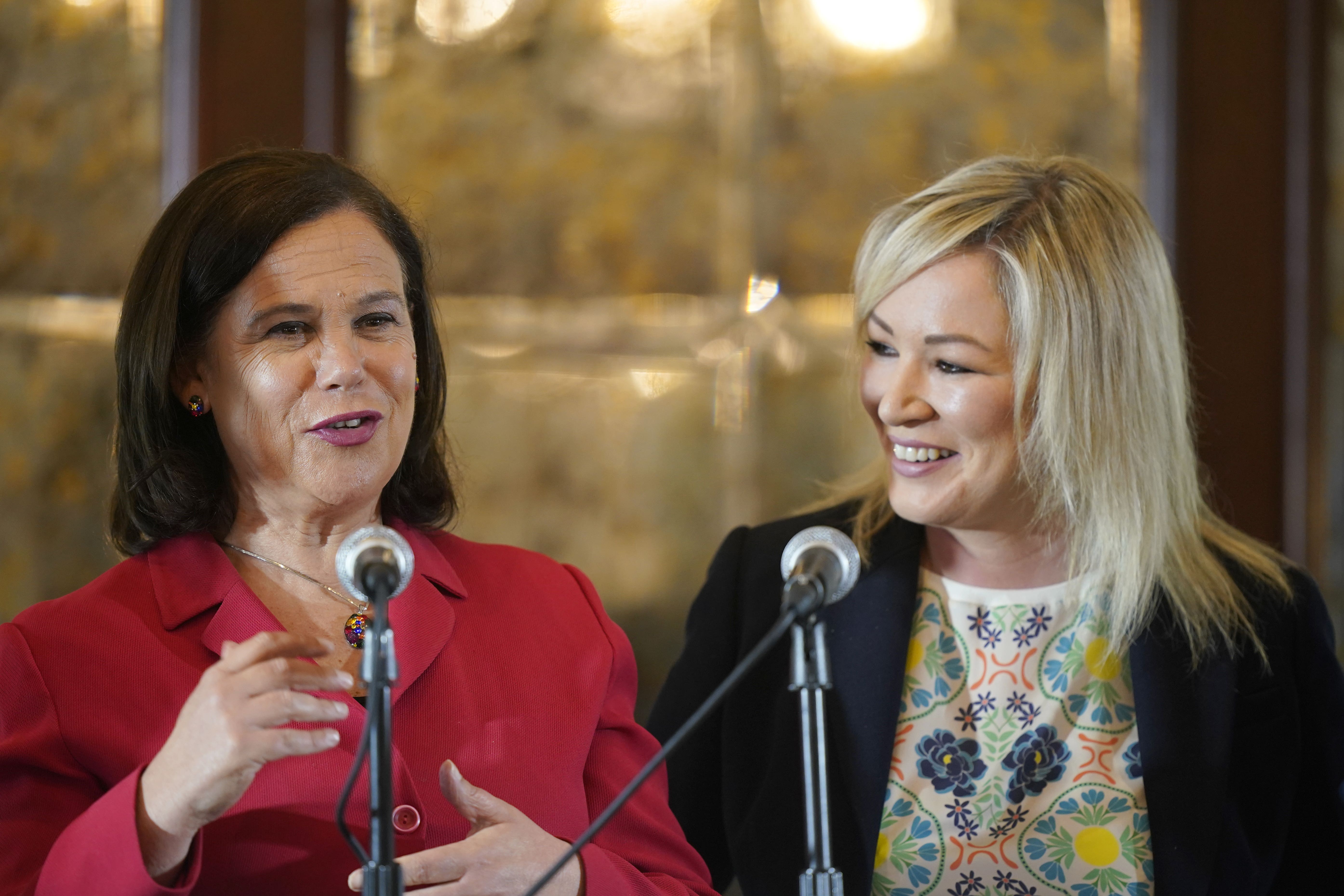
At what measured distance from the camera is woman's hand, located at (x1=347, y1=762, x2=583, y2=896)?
4.52ft

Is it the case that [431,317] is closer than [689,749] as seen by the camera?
Yes

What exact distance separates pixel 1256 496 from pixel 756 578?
1.43 metres

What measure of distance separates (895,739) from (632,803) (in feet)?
1.72

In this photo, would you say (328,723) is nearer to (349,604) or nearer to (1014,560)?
(349,604)

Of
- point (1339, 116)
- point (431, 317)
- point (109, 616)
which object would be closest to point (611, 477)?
point (431, 317)

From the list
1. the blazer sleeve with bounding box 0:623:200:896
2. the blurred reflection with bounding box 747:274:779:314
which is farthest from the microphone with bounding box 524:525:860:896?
the blurred reflection with bounding box 747:274:779:314

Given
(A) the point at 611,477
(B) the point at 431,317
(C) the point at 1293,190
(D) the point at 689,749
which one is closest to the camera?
(B) the point at 431,317

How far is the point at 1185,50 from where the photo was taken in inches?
113

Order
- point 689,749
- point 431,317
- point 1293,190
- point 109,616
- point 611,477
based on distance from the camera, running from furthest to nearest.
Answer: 1. point 1293,190
2. point 611,477
3. point 689,749
4. point 431,317
5. point 109,616

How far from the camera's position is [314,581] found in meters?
1.64

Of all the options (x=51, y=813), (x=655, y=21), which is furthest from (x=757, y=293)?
(x=51, y=813)

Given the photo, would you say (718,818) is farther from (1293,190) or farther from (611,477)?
(1293,190)

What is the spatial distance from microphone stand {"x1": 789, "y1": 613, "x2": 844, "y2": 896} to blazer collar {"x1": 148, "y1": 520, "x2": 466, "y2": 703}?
1.52 feet

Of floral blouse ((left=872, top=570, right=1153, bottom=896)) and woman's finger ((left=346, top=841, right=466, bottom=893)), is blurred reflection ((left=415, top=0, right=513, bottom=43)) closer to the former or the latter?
Answer: floral blouse ((left=872, top=570, right=1153, bottom=896))
